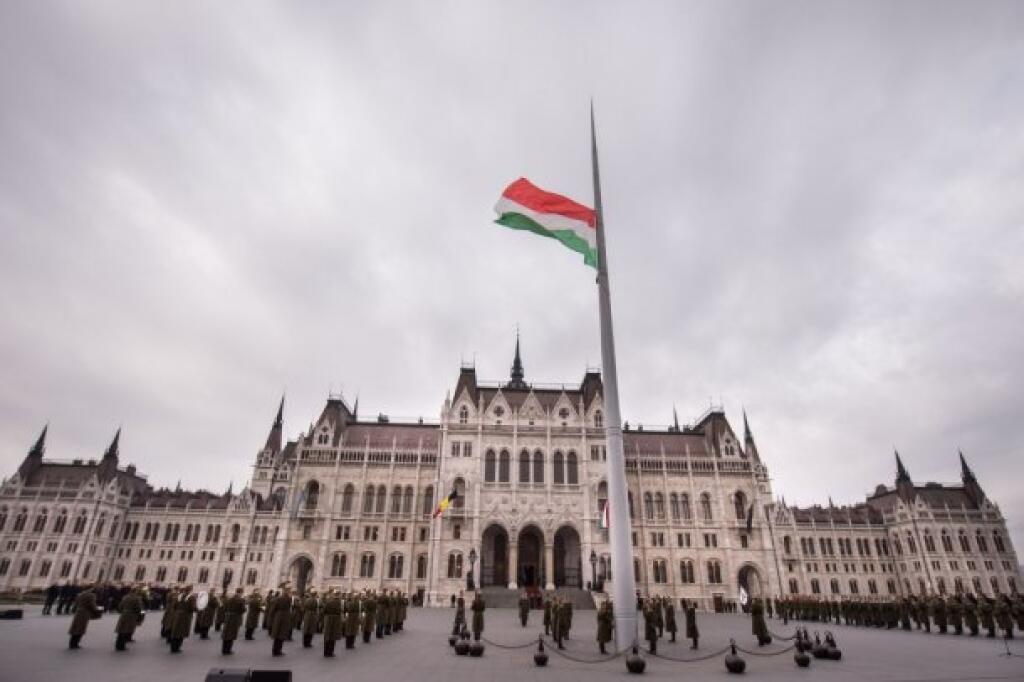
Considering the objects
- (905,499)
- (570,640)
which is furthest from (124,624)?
(905,499)

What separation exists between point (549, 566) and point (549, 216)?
3566 centimetres

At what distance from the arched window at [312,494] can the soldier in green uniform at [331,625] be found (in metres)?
38.1

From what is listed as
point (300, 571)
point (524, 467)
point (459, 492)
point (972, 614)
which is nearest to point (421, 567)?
point (459, 492)

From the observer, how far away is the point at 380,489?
5256cm

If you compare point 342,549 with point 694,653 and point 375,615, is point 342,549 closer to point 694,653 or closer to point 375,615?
point 375,615

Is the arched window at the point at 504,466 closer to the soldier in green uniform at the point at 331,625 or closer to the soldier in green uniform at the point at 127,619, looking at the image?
the soldier in green uniform at the point at 331,625

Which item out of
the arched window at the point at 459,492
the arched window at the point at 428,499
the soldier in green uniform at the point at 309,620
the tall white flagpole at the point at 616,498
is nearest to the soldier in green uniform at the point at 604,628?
the tall white flagpole at the point at 616,498

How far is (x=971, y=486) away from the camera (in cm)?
7156

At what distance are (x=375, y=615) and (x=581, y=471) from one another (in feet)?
98.5

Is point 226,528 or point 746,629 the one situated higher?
point 226,528

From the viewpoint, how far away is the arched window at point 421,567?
49.6m

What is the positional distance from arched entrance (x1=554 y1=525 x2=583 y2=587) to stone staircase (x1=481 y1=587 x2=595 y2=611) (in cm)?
468

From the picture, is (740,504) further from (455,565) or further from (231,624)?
(231,624)

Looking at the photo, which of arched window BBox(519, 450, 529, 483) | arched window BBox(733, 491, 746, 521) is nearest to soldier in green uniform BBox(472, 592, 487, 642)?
arched window BBox(519, 450, 529, 483)
